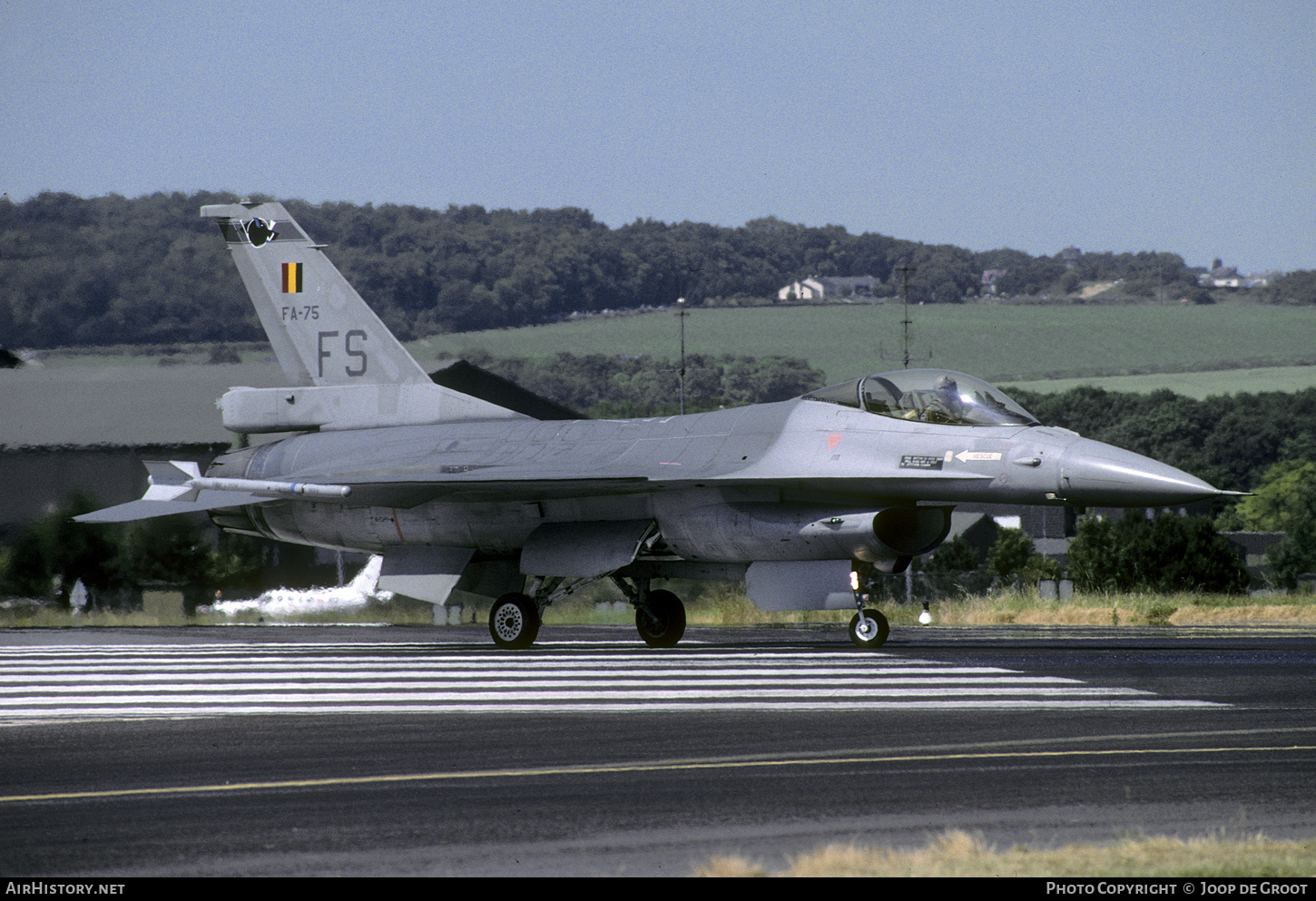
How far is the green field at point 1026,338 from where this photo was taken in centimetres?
6819

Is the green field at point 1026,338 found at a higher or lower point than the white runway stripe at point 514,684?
higher

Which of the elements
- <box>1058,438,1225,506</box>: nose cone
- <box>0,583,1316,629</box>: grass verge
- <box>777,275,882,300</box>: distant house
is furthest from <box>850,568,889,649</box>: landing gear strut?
<box>777,275,882,300</box>: distant house

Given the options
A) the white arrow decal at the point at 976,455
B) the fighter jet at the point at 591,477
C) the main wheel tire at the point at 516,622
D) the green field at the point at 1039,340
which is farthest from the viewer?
the green field at the point at 1039,340

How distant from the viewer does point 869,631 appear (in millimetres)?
15023

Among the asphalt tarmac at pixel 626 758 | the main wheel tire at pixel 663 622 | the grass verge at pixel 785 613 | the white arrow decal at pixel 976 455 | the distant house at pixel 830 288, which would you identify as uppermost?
the distant house at pixel 830 288

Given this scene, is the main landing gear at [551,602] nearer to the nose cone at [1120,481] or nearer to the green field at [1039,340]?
the nose cone at [1120,481]

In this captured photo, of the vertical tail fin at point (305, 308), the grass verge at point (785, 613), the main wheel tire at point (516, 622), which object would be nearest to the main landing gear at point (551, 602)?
the main wheel tire at point (516, 622)

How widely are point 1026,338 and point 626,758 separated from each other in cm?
7148

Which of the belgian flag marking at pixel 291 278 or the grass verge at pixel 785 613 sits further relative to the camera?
the grass verge at pixel 785 613

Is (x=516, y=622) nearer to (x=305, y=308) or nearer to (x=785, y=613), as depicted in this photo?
(x=305, y=308)

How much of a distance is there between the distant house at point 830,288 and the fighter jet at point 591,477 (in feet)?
199

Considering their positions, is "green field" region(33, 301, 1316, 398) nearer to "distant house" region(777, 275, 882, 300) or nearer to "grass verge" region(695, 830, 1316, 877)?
"distant house" region(777, 275, 882, 300)

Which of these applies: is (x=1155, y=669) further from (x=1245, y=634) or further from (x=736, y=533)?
(x=1245, y=634)

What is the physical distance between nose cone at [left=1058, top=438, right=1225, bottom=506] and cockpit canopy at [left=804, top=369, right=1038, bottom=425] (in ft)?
2.94
